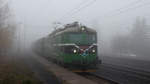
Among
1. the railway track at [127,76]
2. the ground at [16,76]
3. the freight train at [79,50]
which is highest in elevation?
the freight train at [79,50]

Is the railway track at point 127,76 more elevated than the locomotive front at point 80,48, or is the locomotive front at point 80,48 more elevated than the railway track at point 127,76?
the locomotive front at point 80,48

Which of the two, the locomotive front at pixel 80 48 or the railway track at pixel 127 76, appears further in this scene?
the locomotive front at pixel 80 48

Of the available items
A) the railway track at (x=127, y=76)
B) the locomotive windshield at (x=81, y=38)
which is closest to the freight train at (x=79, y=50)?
the locomotive windshield at (x=81, y=38)

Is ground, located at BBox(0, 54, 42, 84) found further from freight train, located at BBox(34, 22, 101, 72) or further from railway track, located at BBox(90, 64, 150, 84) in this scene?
railway track, located at BBox(90, 64, 150, 84)

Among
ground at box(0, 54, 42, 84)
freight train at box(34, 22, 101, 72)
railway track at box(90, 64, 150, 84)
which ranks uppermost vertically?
freight train at box(34, 22, 101, 72)

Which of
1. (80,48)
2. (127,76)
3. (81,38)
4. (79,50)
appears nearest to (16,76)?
(79,50)

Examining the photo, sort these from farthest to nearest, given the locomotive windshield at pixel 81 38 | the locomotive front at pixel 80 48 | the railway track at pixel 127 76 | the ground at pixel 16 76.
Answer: the locomotive windshield at pixel 81 38 → the locomotive front at pixel 80 48 → the railway track at pixel 127 76 → the ground at pixel 16 76

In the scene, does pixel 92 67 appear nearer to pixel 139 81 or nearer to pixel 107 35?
pixel 139 81

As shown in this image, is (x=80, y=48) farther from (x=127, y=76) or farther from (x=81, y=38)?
(x=127, y=76)

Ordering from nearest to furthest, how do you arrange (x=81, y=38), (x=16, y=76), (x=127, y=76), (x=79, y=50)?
(x=16, y=76)
(x=127, y=76)
(x=79, y=50)
(x=81, y=38)

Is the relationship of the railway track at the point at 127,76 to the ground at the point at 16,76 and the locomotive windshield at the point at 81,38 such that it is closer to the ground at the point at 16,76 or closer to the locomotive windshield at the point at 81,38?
the locomotive windshield at the point at 81,38

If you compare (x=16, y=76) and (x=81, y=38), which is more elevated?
(x=81, y=38)

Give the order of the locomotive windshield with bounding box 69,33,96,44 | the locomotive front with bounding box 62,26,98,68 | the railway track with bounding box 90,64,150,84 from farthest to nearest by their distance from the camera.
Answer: the locomotive windshield with bounding box 69,33,96,44 < the locomotive front with bounding box 62,26,98,68 < the railway track with bounding box 90,64,150,84

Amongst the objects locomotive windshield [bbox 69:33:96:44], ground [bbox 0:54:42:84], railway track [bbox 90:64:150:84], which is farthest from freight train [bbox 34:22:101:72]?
ground [bbox 0:54:42:84]
